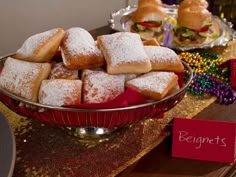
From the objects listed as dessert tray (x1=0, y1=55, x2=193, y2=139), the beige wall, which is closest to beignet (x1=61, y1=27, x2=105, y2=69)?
dessert tray (x1=0, y1=55, x2=193, y2=139)

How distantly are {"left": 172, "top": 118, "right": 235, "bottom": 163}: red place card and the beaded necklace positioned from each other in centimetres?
21

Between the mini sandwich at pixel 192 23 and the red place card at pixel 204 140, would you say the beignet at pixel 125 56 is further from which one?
the mini sandwich at pixel 192 23

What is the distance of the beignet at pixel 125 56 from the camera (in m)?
0.62

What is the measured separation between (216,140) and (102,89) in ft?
0.79

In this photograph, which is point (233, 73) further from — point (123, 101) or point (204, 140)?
point (123, 101)

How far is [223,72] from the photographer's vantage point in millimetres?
982

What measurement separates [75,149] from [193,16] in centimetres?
72

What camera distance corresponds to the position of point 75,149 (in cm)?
66

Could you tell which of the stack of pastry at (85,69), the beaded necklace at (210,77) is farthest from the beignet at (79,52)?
the beaded necklace at (210,77)

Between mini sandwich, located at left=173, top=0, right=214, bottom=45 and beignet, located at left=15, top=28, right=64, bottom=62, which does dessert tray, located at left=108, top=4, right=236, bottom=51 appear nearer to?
mini sandwich, located at left=173, top=0, right=214, bottom=45

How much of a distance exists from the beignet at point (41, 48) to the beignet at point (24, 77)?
0.02 metres

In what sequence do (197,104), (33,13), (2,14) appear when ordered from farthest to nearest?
(33,13) → (2,14) → (197,104)

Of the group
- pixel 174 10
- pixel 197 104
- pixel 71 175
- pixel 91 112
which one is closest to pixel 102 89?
pixel 91 112

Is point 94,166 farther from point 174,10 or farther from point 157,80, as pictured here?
point 174,10
